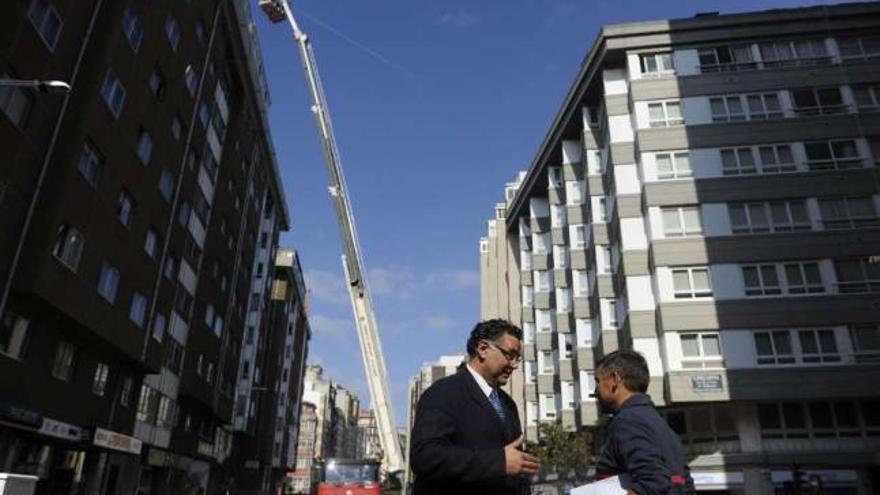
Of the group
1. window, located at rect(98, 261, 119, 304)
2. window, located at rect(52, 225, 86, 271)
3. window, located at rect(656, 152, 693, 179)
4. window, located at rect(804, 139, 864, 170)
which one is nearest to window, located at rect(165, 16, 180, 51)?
window, located at rect(98, 261, 119, 304)

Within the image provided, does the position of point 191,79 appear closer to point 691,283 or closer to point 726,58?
point 691,283

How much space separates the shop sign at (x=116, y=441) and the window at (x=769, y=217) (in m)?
28.5

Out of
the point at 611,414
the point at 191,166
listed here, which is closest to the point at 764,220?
the point at 191,166

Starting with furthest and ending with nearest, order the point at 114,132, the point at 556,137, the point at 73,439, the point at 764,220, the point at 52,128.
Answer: the point at 556,137 < the point at 764,220 < the point at 114,132 < the point at 73,439 < the point at 52,128

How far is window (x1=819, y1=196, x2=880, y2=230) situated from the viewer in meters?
32.0

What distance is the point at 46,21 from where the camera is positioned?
19.1 m

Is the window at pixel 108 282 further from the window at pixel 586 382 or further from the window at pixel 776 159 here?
the window at pixel 776 159

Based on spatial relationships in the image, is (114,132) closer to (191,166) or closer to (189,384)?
(191,166)

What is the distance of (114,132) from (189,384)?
55.9ft

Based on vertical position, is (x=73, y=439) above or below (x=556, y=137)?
below

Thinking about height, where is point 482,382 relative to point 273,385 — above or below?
below

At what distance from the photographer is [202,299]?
38656mm

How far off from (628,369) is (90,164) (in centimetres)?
2230

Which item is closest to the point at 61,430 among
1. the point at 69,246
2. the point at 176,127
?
the point at 69,246
